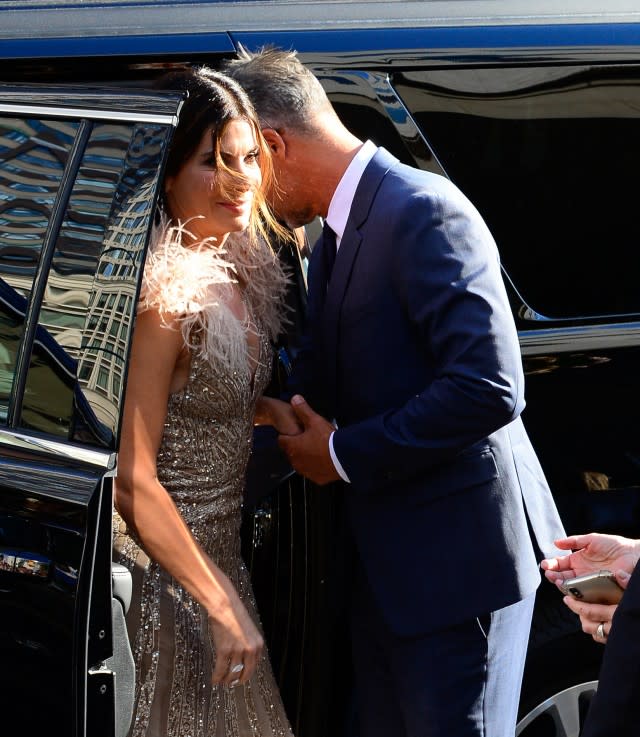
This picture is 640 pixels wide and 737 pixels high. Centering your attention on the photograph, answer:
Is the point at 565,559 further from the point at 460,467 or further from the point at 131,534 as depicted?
the point at 131,534

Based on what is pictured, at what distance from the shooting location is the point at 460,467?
219 centimetres

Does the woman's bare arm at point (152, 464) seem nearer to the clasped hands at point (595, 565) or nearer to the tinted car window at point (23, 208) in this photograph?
the tinted car window at point (23, 208)

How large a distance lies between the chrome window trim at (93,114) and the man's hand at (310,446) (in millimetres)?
681

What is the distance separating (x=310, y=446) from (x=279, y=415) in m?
0.14

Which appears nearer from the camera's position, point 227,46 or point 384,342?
point 384,342

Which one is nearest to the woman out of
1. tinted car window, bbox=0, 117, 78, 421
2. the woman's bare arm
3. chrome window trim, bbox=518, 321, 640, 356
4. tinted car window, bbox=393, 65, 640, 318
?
the woman's bare arm

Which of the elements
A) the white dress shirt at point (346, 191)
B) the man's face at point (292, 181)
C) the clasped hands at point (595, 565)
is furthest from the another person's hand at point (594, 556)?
the man's face at point (292, 181)

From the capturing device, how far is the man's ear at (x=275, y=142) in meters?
2.30

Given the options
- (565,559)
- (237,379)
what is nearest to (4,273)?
(237,379)

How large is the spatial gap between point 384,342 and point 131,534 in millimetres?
595

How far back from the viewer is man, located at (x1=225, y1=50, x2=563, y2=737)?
2070 millimetres

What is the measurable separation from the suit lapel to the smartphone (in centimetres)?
71

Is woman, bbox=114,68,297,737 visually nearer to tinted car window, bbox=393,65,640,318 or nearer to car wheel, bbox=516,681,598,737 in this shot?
tinted car window, bbox=393,65,640,318

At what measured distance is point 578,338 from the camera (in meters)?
2.41
